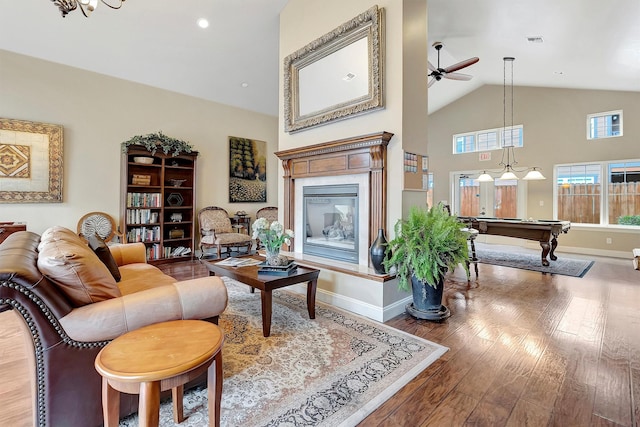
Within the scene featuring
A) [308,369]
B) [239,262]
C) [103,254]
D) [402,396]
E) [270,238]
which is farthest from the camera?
[239,262]

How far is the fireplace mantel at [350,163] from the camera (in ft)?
10.1

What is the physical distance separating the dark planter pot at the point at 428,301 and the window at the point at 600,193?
623cm

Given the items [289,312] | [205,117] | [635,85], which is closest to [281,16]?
[205,117]

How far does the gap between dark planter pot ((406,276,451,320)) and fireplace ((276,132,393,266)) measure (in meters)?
0.63

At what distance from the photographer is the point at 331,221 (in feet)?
12.6

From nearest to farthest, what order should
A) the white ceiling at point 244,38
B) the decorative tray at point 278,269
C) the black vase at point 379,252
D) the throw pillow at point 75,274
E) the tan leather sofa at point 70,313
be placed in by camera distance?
the tan leather sofa at point 70,313 < the throw pillow at point 75,274 < the decorative tray at point 278,269 < the black vase at point 379,252 < the white ceiling at point 244,38

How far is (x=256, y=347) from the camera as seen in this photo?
7.70 feet

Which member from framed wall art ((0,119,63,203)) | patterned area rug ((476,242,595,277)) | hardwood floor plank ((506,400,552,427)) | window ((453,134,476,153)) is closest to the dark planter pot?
hardwood floor plank ((506,400,552,427))

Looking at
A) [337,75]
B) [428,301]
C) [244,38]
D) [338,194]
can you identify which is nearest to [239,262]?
[338,194]

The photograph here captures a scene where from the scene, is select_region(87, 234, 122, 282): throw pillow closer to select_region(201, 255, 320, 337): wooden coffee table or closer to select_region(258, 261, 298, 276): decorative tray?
select_region(201, 255, 320, 337): wooden coffee table

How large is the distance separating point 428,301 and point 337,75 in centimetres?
277

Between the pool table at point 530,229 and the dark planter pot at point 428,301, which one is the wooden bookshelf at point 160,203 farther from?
the pool table at point 530,229

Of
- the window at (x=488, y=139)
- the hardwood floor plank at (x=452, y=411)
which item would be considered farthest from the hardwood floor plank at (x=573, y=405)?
the window at (x=488, y=139)

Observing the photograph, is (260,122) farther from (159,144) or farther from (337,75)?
(337,75)
